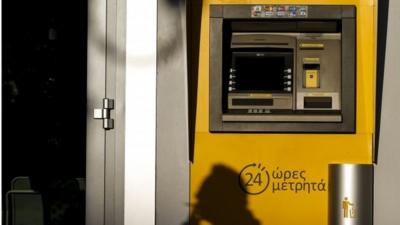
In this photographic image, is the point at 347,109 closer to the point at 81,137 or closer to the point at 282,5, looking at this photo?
the point at 282,5

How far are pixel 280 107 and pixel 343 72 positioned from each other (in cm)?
41

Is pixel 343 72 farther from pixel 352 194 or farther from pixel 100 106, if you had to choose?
pixel 100 106

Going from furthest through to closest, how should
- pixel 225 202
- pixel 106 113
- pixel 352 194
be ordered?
pixel 106 113 → pixel 225 202 → pixel 352 194

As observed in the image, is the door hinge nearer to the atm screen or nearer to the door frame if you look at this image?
the door frame

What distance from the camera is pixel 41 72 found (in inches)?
204

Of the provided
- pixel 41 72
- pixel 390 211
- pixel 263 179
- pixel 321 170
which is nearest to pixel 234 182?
pixel 263 179

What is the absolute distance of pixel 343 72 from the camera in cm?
455

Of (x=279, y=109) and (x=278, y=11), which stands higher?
(x=278, y=11)

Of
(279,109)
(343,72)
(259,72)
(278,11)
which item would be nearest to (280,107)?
(279,109)

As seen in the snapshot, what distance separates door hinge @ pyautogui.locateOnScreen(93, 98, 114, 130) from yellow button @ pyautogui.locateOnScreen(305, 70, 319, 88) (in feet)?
3.86

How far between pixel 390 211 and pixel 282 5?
130 cm

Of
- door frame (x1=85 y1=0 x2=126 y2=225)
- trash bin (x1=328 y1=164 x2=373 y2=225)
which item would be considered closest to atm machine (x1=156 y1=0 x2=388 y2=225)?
trash bin (x1=328 y1=164 x2=373 y2=225)

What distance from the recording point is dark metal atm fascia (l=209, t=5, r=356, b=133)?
455 centimetres

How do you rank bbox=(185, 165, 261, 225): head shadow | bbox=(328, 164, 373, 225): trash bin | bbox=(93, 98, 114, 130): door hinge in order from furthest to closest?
bbox=(93, 98, 114, 130): door hinge → bbox=(185, 165, 261, 225): head shadow → bbox=(328, 164, 373, 225): trash bin
